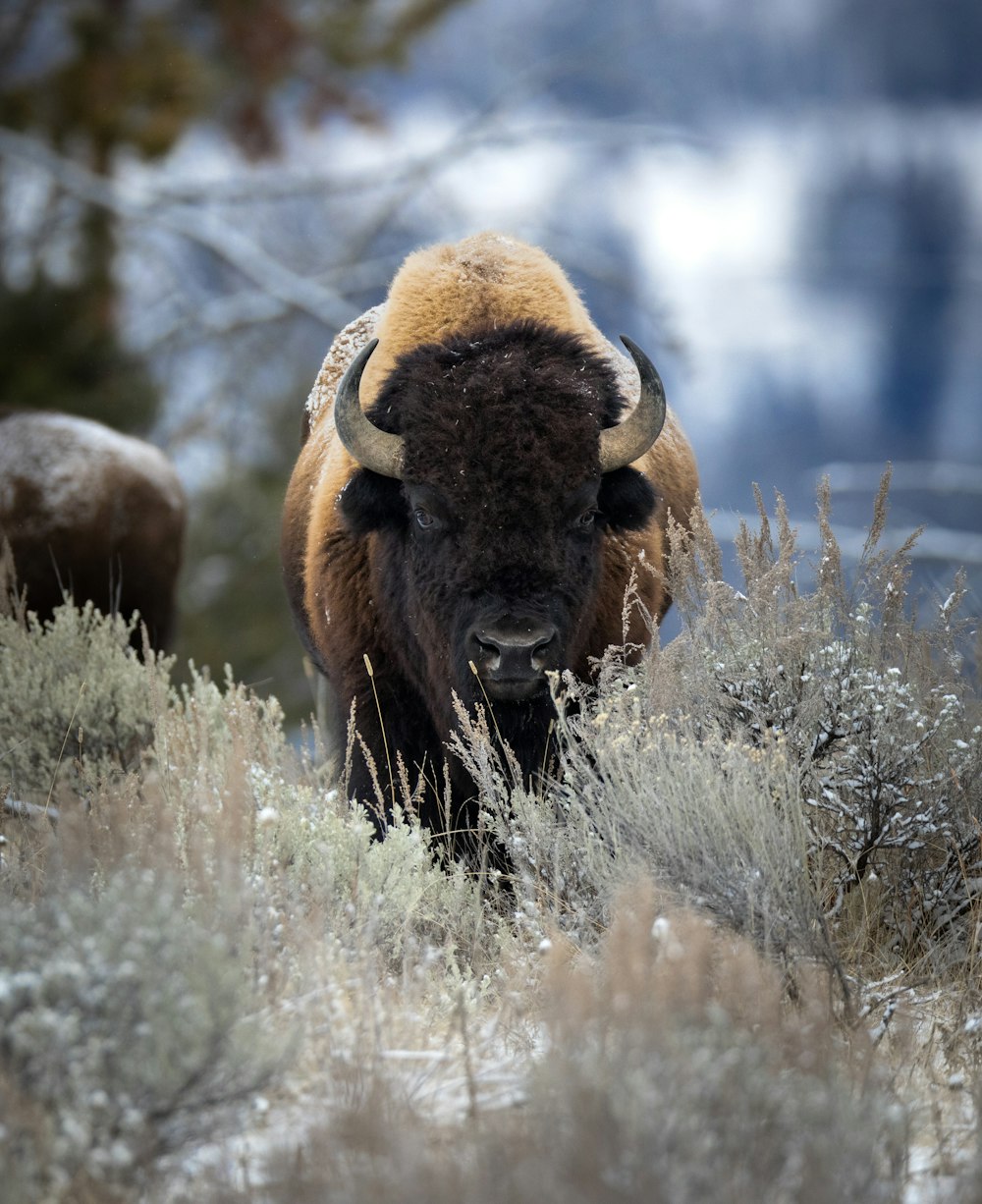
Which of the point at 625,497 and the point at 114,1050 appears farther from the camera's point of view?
the point at 625,497

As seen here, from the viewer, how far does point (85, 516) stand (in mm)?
8719

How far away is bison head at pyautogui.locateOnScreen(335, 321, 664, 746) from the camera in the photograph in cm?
471

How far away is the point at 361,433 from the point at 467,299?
913 millimetres

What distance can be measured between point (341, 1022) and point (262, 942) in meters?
0.32

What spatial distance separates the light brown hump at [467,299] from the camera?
18.2 feet

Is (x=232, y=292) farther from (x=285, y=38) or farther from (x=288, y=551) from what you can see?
(x=288, y=551)

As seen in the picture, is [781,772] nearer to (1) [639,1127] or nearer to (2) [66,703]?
(1) [639,1127]

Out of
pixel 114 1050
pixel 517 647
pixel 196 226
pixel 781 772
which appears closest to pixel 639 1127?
pixel 114 1050

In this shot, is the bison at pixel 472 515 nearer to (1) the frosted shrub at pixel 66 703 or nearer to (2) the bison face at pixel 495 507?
(2) the bison face at pixel 495 507

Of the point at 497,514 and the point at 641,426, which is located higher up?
the point at 641,426

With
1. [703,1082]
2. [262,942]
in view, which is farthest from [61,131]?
[703,1082]

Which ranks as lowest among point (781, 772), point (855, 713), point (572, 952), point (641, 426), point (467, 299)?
point (572, 952)

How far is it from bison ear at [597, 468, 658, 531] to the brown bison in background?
13.8 ft

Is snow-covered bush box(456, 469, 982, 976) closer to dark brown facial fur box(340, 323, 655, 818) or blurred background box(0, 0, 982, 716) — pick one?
dark brown facial fur box(340, 323, 655, 818)
